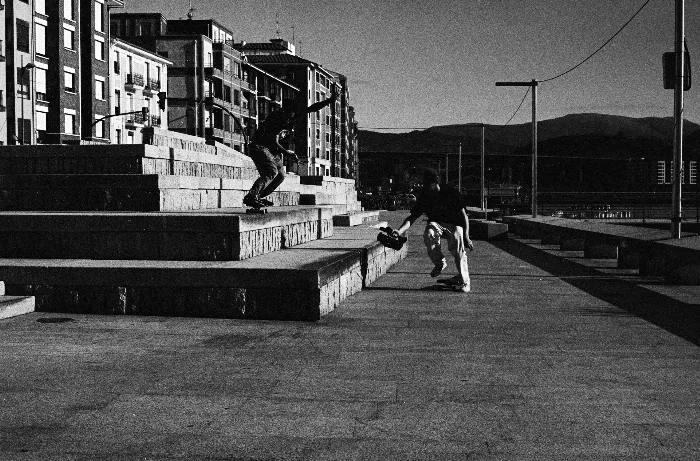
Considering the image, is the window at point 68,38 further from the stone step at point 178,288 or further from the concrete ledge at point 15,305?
the concrete ledge at point 15,305

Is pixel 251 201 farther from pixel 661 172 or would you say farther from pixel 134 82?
pixel 661 172

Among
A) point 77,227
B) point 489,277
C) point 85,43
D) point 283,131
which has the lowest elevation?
point 489,277

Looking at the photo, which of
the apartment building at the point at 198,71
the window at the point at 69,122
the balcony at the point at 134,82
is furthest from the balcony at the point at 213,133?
the window at the point at 69,122

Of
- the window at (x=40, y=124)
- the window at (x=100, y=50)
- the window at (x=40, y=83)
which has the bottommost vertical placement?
the window at (x=40, y=124)

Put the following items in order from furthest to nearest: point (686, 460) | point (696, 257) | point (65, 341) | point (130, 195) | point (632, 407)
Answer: point (696, 257), point (130, 195), point (65, 341), point (632, 407), point (686, 460)

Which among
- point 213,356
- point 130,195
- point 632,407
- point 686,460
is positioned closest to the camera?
point 686,460

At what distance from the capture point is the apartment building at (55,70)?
4622 cm

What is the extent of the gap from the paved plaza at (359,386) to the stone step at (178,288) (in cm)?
23

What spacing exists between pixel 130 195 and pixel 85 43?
4608 centimetres

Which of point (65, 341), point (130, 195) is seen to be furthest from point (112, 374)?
point (130, 195)

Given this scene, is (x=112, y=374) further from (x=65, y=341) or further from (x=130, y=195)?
(x=130, y=195)

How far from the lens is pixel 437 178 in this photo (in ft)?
39.0

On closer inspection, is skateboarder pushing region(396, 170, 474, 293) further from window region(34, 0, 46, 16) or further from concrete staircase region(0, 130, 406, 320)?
window region(34, 0, 46, 16)

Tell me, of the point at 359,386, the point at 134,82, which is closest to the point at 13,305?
the point at 359,386
